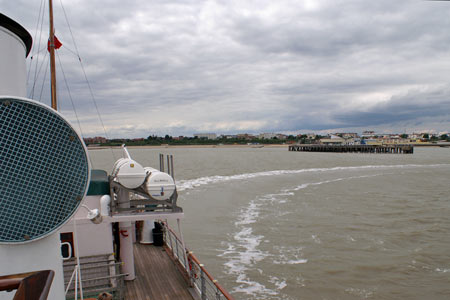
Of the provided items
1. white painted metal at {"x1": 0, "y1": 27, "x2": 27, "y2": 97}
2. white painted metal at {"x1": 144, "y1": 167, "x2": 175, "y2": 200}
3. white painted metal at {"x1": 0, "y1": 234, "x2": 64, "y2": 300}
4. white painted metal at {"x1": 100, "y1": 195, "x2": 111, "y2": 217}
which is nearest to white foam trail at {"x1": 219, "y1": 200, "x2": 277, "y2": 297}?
white painted metal at {"x1": 144, "y1": 167, "x2": 175, "y2": 200}

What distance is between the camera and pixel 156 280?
8.38 meters

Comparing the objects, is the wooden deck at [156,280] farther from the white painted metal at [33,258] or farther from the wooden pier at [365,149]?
the wooden pier at [365,149]

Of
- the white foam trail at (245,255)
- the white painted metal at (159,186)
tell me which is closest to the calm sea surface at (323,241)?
the white foam trail at (245,255)

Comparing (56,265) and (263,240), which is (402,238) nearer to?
(263,240)

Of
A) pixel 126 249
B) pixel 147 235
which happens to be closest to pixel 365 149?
pixel 147 235

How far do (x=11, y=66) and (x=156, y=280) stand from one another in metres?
6.81

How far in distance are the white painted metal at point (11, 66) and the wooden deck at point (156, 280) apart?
5.98m

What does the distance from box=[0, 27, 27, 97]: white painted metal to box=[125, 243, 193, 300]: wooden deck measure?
5976mm

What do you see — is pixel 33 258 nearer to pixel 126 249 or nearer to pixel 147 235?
pixel 126 249

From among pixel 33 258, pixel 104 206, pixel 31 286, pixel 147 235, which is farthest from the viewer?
pixel 147 235

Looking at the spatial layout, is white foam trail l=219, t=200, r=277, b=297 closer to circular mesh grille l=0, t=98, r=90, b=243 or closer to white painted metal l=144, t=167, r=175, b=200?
white painted metal l=144, t=167, r=175, b=200

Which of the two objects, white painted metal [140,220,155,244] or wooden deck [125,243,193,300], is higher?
white painted metal [140,220,155,244]

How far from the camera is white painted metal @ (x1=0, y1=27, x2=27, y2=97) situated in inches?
120

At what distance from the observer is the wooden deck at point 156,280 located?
7.61 metres
